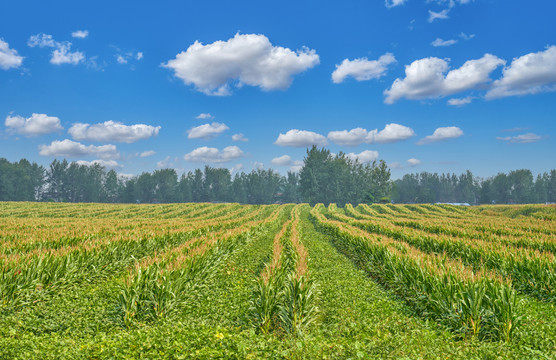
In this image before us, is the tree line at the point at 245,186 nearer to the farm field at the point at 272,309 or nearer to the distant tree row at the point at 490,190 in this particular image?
the distant tree row at the point at 490,190

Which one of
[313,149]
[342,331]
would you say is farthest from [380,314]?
[313,149]

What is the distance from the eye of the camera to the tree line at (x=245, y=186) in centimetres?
10706

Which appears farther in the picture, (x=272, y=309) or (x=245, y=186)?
(x=245, y=186)

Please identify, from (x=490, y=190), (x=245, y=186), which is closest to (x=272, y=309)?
(x=245, y=186)

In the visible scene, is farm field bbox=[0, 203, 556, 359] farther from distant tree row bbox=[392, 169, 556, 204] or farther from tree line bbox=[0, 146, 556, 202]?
distant tree row bbox=[392, 169, 556, 204]

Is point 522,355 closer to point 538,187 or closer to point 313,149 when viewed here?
point 313,149

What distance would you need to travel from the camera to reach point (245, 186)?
461 ft

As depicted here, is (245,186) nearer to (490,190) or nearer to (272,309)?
(490,190)

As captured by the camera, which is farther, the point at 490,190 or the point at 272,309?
the point at 490,190

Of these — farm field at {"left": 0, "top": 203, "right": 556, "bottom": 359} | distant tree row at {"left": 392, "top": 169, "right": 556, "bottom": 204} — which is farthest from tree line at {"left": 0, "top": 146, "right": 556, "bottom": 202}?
farm field at {"left": 0, "top": 203, "right": 556, "bottom": 359}

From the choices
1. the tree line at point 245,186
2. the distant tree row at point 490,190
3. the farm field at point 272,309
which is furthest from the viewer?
the distant tree row at point 490,190

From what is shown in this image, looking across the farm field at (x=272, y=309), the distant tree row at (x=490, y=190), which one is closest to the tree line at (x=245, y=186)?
the distant tree row at (x=490, y=190)

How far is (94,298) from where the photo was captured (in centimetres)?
1018

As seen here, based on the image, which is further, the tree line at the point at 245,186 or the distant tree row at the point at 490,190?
the distant tree row at the point at 490,190
